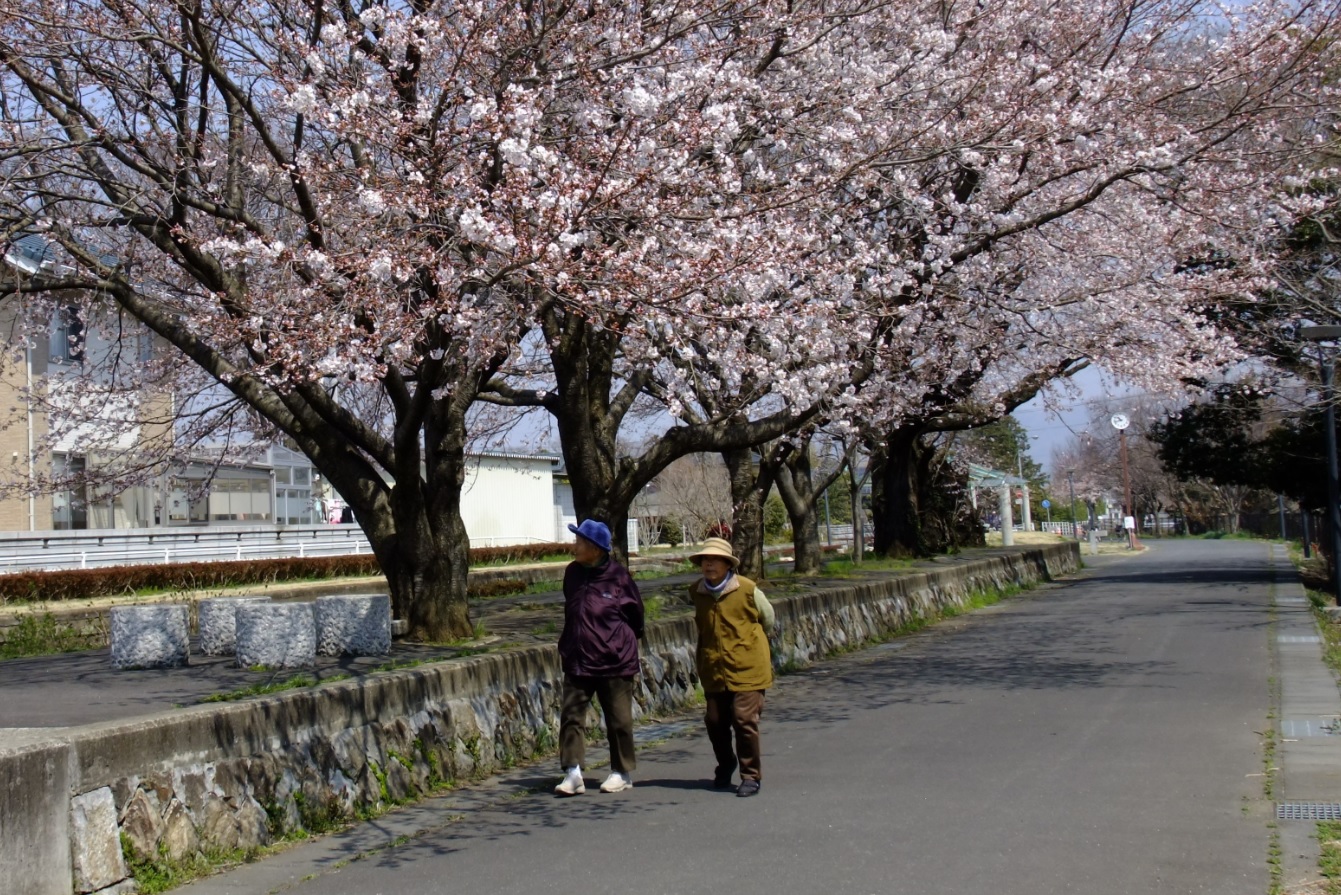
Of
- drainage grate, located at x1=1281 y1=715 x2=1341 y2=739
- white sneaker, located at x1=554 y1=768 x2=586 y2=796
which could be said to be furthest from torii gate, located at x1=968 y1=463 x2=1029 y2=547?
white sneaker, located at x1=554 y1=768 x2=586 y2=796

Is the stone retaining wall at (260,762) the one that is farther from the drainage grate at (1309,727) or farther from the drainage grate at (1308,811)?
the drainage grate at (1309,727)

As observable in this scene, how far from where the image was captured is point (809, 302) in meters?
12.7

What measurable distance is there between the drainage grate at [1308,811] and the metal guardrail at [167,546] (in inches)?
739

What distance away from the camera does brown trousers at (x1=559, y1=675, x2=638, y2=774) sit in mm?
8234

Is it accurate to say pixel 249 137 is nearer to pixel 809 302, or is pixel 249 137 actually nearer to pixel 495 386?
pixel 495 386

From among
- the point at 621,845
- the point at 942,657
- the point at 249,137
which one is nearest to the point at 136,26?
the point at 249,137

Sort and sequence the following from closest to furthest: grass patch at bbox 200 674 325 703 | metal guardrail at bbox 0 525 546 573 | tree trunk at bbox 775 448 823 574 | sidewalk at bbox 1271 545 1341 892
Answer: sidewalk at bbox 1271 545 1341 892 < grass patch at bbox 200 674 325 703 < tree trunk at bbox 775 448 823 574 < metal guardrail at bbox 0 525 546 573

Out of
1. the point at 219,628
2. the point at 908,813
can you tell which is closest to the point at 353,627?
the point at 219,628

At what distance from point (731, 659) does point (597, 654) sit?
2.85 feet

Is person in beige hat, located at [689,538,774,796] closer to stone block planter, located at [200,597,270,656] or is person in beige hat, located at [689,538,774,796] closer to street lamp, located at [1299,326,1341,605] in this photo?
stone block planter, located at [200,597,270,656]

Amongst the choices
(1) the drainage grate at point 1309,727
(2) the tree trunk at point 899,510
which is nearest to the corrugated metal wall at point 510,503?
(2) the tree trunk at point 899,510

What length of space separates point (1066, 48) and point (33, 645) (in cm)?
1297

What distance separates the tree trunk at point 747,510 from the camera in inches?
779

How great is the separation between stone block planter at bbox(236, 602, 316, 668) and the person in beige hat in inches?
134
